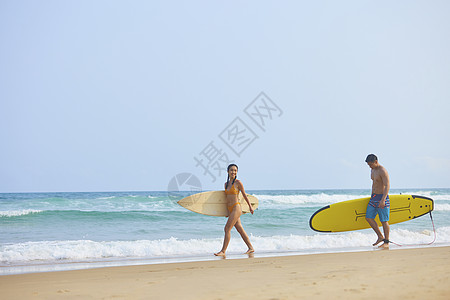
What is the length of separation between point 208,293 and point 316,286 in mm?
881

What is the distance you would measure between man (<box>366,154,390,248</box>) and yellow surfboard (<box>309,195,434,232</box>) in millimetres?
479

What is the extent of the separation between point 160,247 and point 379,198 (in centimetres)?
396

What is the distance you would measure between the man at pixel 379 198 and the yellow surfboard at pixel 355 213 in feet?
1.57

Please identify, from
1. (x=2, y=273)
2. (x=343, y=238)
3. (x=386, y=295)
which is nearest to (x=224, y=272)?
(x=386, y=295)

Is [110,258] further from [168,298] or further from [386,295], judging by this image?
[386,295]

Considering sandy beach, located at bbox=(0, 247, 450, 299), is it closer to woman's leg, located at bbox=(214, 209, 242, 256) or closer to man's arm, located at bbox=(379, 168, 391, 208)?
woman's leg, located at bbox=(214, 209, 242, 256)

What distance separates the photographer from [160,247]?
26.6ft

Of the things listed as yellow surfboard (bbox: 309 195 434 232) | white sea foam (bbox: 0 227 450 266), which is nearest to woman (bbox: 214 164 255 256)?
white sea foam (bbox: 0 227 450 266)

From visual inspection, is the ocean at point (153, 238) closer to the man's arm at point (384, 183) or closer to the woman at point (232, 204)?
the woman at point (232, 204)

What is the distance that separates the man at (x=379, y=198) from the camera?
24.2 ft

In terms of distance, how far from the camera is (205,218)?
13.5m

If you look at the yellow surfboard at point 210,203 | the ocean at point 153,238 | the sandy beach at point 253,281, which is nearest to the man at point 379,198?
the ocean at point 153,238

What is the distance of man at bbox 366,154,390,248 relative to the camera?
7.37 metres

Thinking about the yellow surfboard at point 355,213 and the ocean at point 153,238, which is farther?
the yellow surfboard at point 355,213
